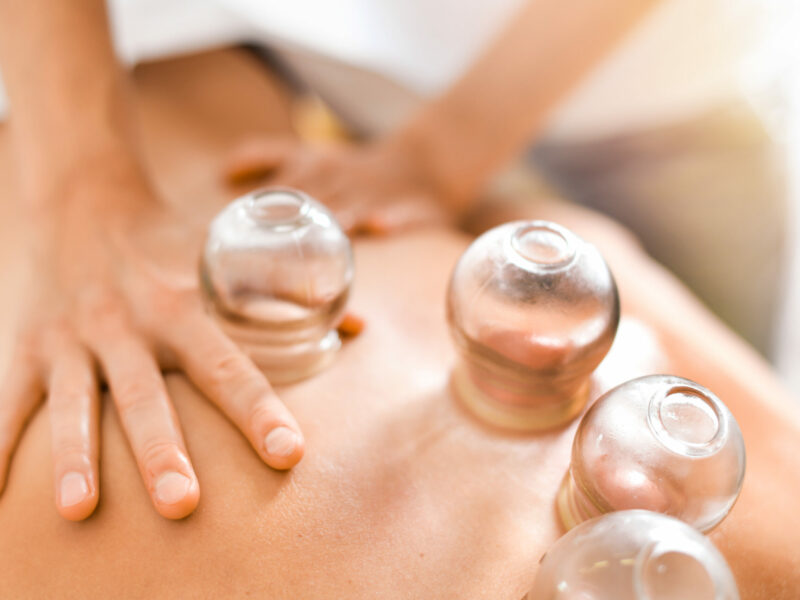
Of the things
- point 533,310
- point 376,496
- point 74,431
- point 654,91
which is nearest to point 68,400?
point 74,431

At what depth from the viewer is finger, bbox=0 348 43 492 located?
64 centimetres

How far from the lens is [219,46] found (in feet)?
4.23

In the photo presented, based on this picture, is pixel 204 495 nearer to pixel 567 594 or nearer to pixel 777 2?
pixel 567 594

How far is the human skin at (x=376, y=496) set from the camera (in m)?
0.53

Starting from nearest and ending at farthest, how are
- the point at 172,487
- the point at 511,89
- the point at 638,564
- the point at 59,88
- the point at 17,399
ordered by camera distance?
the point at 638,564 < the point at 172,487 < the point at 17,399 < the point at 59,88 < the point at 511,89

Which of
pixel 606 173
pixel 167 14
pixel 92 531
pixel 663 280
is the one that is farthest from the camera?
pixel 606 173

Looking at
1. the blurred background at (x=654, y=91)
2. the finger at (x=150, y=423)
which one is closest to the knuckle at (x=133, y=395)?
the finger at (x=150, y=423)

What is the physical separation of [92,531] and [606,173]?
1.19m

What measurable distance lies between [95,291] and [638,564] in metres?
0.60

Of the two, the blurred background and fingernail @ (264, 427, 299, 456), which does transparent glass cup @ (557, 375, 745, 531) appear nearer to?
fingernail @ (264, 427, 299, 456)

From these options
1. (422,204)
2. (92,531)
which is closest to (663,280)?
(422,204)

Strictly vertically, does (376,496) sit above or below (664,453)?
below

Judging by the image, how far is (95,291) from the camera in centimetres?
76

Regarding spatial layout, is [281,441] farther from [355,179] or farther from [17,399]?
[355,179]
